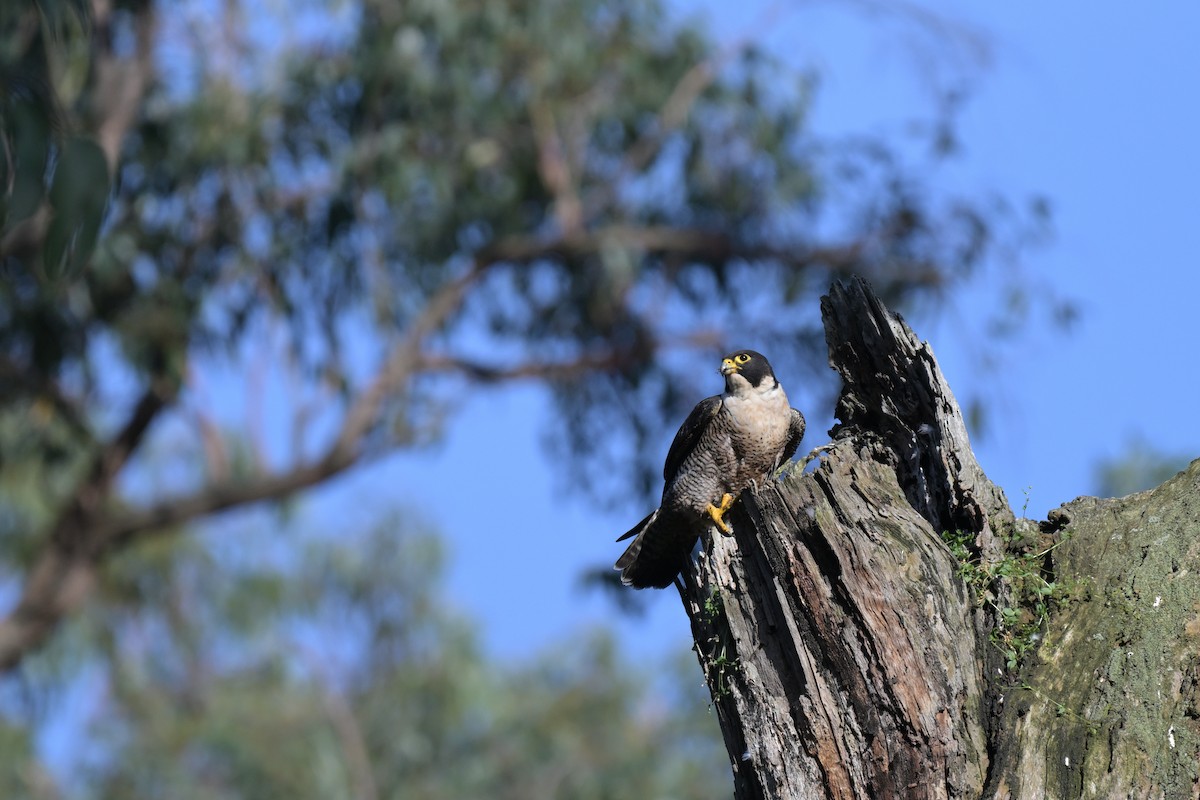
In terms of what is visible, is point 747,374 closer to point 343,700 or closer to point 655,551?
point 655,551

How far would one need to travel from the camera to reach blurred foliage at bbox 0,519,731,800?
18.7 m

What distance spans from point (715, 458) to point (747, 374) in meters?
0.38

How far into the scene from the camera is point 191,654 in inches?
949

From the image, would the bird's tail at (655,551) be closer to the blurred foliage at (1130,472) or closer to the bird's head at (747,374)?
the bird's head at (747,374)

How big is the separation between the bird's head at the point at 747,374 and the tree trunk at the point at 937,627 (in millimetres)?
1680

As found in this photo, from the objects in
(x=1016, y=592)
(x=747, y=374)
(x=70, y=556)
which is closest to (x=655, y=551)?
(x=747, y=374)

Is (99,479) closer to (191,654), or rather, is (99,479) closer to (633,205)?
(633,205)

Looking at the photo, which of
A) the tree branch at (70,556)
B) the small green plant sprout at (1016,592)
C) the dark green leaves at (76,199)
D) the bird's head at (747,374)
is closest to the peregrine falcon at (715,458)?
the bird's head at (747,374)

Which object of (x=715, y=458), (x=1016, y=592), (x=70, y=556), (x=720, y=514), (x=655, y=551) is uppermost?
(x=70, y=556)

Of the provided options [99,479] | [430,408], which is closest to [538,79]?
[430,408]

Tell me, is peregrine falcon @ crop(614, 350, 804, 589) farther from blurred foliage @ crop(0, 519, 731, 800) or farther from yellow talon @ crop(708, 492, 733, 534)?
blurred foliage @ crop(0, 519, 731, 800)

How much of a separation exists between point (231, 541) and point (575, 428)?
1145 centimetres

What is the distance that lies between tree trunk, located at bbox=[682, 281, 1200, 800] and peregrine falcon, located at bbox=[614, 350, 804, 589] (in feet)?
3.61

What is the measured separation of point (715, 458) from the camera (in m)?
5.73
